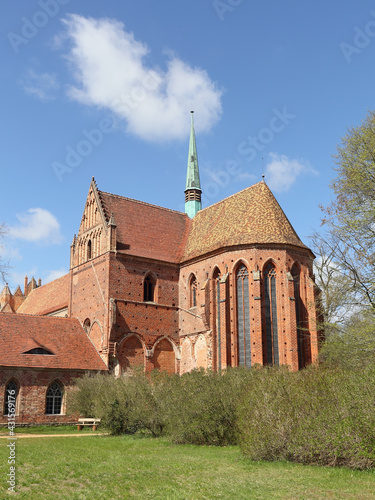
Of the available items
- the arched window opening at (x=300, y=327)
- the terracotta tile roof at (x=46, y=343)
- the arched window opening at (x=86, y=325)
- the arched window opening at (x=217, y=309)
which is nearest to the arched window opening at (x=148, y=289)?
the arched window opening at (x=86, y=325)

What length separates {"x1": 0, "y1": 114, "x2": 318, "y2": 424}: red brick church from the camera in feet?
99.0

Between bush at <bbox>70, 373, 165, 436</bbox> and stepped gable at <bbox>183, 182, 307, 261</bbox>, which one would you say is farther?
stepped gable at <bbox>183, 182, 307, 261</bbox>

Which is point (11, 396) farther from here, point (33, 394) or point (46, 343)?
point (46, 343)

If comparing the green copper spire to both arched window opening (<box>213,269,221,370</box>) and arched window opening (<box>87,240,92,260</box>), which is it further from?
arched window opening (<box>213,269,221,370</box>)

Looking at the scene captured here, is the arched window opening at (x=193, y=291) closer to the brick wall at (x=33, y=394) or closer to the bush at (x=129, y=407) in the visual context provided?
the brick wall at (x=33, y=394)

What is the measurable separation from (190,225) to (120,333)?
11971 millimetres

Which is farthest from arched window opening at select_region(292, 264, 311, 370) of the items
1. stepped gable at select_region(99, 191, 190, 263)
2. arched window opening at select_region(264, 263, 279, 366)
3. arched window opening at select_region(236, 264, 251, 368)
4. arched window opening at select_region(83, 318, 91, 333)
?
arched window opening at select_region(83, 318, 91, 333)

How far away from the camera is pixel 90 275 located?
3638cm

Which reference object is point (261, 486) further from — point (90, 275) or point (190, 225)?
point (190, 225)

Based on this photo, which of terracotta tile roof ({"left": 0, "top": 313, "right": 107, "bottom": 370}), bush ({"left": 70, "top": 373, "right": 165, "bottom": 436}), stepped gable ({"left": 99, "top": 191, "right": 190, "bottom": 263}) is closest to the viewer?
bush ({"left": 70, "top": 373, "right": 165, "bottom": 436})

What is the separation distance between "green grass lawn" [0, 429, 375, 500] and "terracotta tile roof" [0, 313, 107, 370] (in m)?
14.5

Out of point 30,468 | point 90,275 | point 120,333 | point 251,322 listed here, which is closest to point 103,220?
point 90,275

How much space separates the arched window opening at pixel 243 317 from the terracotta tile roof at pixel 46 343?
8.60 m

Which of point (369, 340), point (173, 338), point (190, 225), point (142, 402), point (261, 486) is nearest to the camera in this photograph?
point (261, 486)
